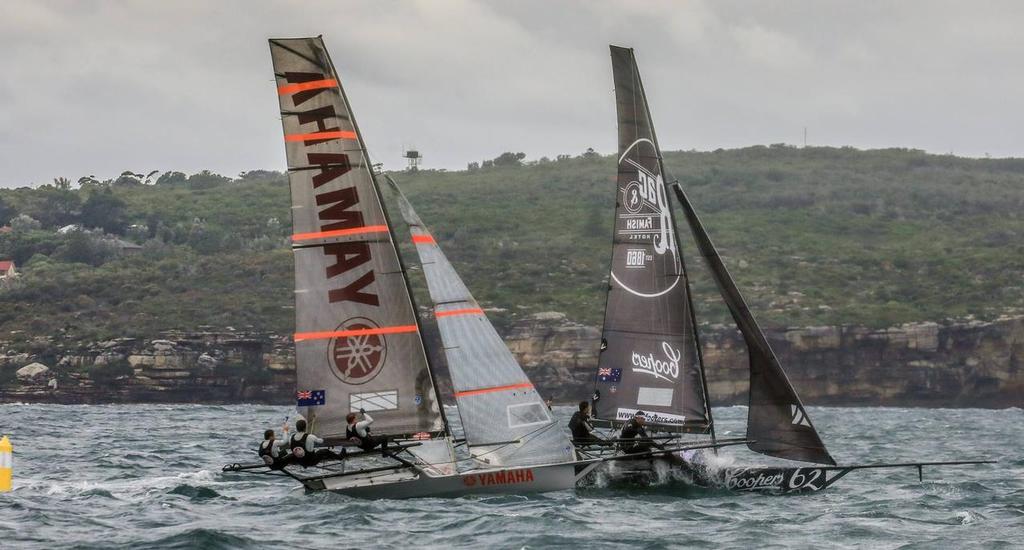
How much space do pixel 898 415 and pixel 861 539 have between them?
55.1 m

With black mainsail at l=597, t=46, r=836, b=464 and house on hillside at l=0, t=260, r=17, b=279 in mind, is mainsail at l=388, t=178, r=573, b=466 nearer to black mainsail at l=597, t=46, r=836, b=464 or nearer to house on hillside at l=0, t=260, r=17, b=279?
black mainsail at l=597, t=46, r=836, b=464

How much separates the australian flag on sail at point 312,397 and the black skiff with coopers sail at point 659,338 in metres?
5.08

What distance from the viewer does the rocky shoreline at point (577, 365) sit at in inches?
3319

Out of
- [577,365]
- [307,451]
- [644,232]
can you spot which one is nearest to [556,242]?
[577,365]

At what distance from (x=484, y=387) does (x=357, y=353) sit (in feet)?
7.03

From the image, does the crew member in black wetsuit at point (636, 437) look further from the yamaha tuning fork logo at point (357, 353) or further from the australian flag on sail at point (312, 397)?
the australian flag on sail at point (312, 397)

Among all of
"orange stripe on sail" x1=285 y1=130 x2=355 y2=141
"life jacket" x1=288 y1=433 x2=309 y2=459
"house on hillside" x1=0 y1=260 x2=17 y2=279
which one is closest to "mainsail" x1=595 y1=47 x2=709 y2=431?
"orange stripe on sail" x1=285 y1=130 x2=355 y2=141

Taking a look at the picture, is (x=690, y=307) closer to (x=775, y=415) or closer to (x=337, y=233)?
(x=775, y=415)

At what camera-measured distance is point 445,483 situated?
24484mm

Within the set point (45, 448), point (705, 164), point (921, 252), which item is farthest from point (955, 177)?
point (45, 448)

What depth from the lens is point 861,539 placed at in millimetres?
21828

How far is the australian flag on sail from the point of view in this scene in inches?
976

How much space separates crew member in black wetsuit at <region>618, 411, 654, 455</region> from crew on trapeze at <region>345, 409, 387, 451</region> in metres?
4.78

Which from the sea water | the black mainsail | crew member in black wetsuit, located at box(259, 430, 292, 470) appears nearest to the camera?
the sea water
